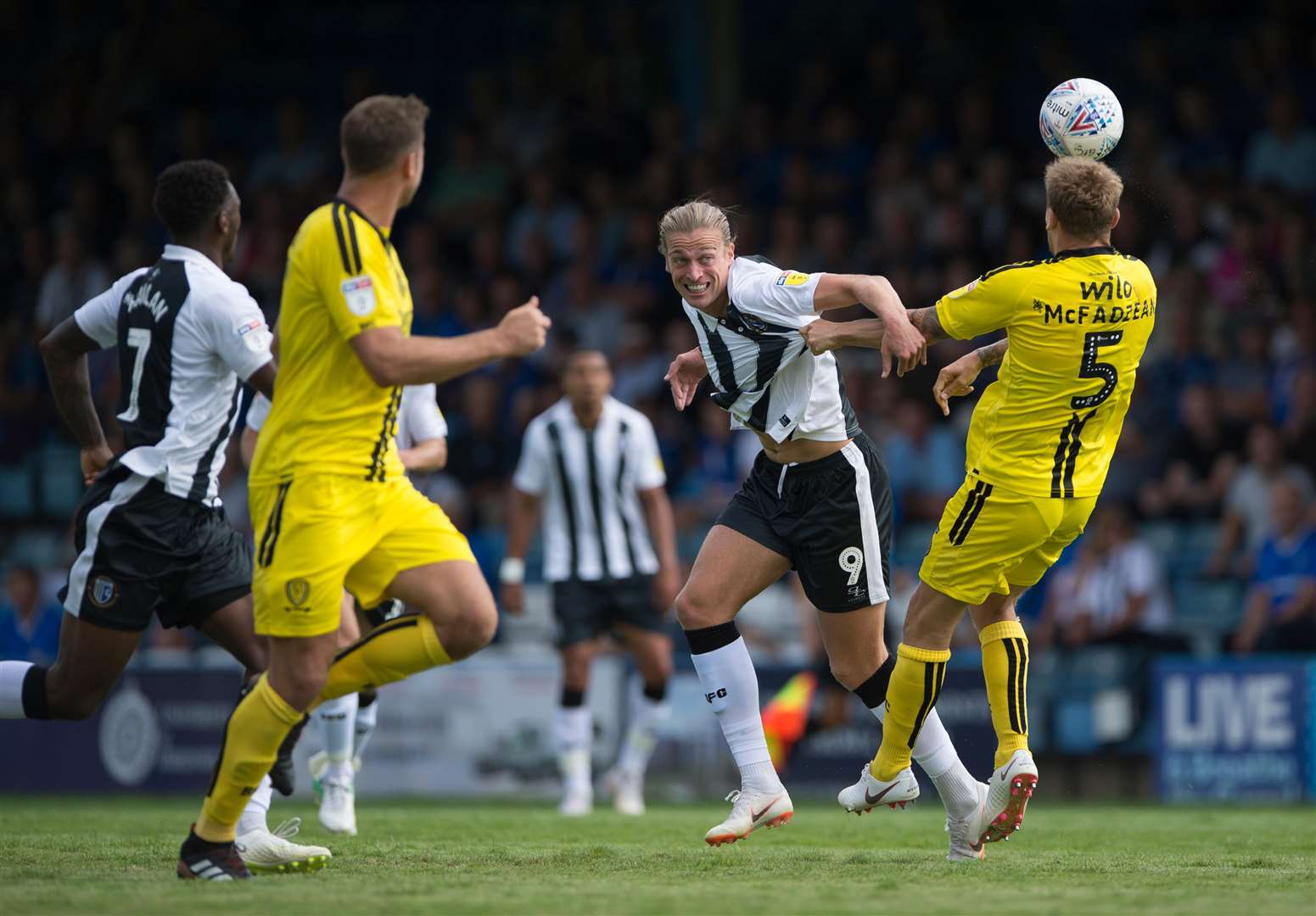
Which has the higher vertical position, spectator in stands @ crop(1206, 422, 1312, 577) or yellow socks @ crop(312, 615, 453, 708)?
spectator in stands @ crop(1206, 422, 1312, 577)

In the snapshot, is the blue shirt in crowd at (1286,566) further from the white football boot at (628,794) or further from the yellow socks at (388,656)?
the yellow socks at (388,656)

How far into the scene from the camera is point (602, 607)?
452 inches

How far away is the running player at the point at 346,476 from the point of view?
18.8 feet

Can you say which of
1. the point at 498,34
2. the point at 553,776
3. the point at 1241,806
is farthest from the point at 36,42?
the point at 1241,806

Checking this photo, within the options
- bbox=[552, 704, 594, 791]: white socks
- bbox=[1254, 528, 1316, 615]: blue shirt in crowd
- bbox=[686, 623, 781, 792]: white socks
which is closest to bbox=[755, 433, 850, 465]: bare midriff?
bbox=[686, 623, 781, 792]: white socks

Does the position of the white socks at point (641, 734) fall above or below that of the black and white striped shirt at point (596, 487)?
below

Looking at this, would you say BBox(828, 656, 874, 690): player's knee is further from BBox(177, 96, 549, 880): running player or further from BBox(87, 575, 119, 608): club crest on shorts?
BBox(87, 575, 119, 608): club crest on shorts

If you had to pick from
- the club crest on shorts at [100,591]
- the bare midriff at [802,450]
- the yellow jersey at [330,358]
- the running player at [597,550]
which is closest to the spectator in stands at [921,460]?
the running player at [597,550]

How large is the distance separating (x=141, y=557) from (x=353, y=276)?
1630 mm

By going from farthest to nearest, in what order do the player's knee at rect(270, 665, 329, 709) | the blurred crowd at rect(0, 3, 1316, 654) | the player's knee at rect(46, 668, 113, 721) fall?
the blurred crowd at rect(0, 3, 1316, 654)
the player's knee at rect(46, 668, 113, 721)
the player's knee at rect(270, 665, 329, 709)

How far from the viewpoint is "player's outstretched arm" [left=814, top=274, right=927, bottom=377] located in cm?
612

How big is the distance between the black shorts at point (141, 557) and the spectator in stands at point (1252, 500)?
8835 millimetres

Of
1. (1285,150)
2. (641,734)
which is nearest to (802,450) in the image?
(641,734)

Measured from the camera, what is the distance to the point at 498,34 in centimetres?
2164
